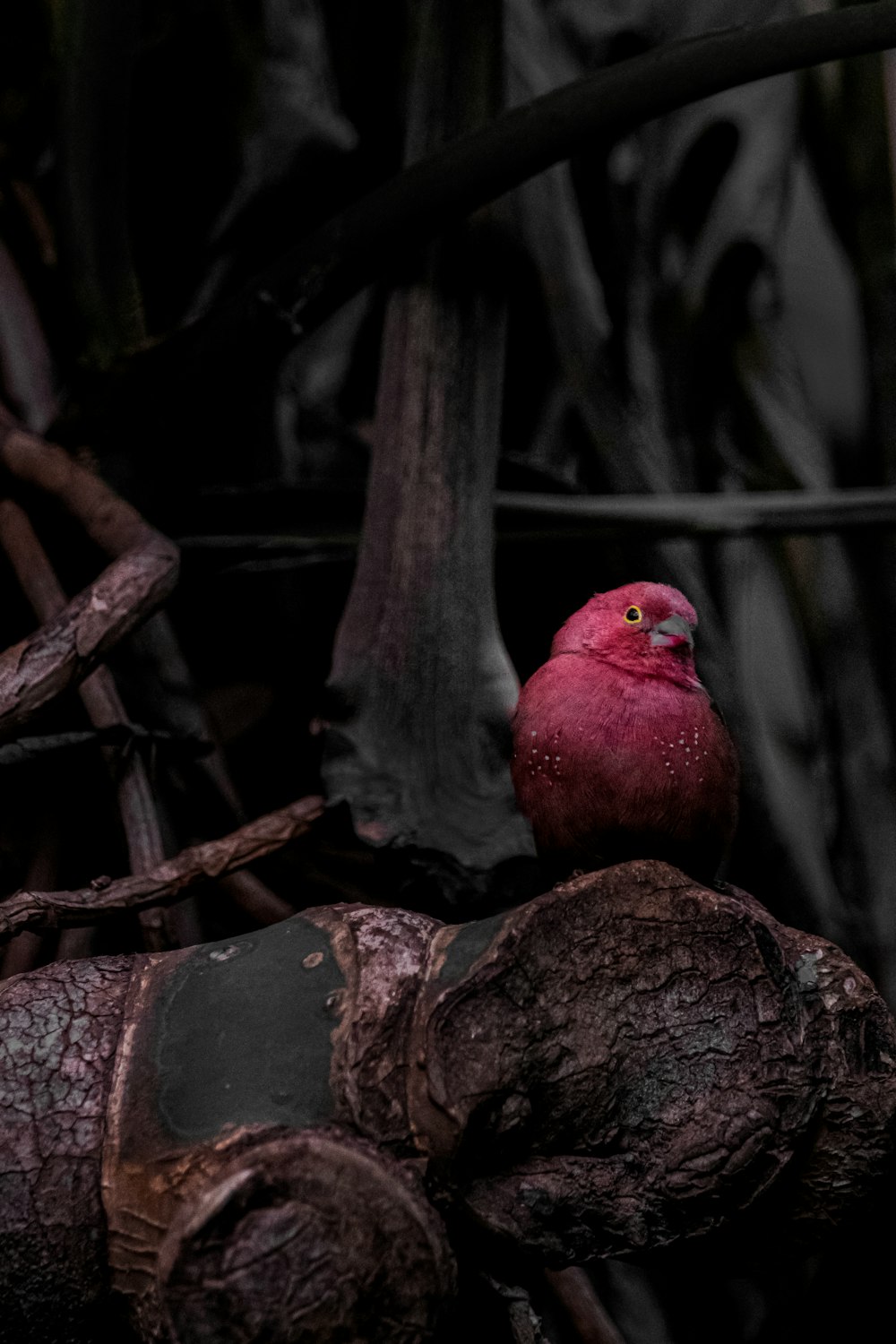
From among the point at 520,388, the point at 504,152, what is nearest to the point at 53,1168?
the point at 504,152

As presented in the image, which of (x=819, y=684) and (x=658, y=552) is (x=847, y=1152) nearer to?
(x=658, y=552)

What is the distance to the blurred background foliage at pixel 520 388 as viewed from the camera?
5.23 ft

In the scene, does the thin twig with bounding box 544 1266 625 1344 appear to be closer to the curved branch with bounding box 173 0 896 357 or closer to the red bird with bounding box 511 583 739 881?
the red bird with bounding box 511 583 739 881

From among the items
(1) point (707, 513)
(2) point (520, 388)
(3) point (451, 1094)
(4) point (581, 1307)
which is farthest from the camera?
(2) point (520, 388)

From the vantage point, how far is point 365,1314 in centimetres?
79

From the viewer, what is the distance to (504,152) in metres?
1.32

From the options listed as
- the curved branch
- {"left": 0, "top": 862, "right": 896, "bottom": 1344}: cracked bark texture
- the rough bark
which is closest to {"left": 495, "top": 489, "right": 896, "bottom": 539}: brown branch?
the rough bark

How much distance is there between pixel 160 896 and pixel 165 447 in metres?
0.78

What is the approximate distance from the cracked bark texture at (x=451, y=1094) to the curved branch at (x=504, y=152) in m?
0.80

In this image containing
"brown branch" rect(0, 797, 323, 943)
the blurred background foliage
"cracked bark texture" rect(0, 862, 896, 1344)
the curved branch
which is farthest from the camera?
the blurred background foliage

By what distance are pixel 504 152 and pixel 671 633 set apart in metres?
0.56

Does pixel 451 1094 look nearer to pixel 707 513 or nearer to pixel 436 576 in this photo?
pixel 436 576

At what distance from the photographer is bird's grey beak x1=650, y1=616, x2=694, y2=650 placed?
4.04ft

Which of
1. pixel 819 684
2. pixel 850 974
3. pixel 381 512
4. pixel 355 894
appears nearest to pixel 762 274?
pixel 819 684
